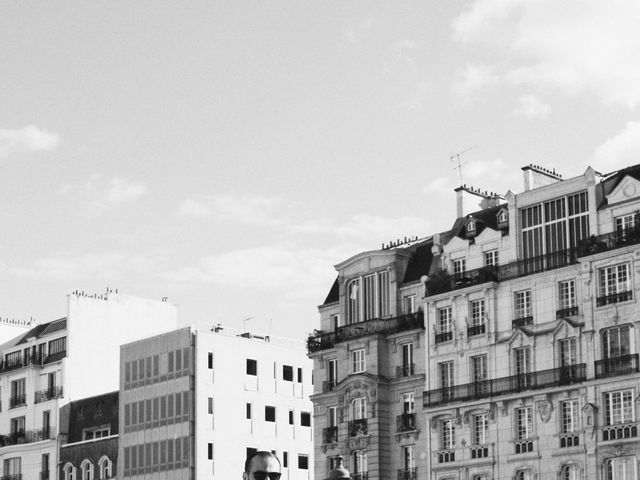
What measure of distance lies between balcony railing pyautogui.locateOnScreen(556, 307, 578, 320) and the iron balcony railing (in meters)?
1.97

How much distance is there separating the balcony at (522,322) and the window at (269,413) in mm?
25294

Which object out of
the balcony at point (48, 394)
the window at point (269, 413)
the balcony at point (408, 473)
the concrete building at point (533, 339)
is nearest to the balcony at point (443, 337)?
the concrete building at point (533, 339)

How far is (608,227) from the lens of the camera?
61719mm

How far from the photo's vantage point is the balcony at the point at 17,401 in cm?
9631

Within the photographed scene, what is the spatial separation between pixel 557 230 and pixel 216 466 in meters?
27.8

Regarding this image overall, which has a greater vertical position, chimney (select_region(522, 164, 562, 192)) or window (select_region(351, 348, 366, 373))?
chimney (select_region(522, 164, 562, 192))

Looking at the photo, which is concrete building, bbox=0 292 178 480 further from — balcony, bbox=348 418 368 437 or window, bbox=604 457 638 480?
window, bbox=604 457 638 480

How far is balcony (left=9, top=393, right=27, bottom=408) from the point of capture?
3792 inches

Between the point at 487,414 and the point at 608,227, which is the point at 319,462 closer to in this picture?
the point at 487,414

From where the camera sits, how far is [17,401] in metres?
97.4

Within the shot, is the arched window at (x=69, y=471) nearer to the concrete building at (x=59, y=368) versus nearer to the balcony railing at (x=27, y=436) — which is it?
the concrete building at (x=59, y=368)

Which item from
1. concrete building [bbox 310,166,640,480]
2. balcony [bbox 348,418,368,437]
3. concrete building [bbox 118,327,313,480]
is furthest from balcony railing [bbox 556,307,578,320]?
concrete building [bbox 118,327,313,480]

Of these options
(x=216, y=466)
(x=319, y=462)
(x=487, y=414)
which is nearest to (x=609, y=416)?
(x=487, y=414)

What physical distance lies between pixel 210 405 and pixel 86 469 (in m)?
12.1
